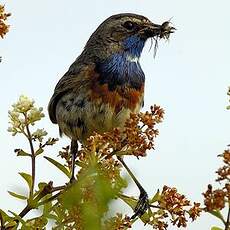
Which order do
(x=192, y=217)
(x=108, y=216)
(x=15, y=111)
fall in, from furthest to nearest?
1. (x=15, y=111)
2. (x=192, y=217)
3. (x=108, y=216)

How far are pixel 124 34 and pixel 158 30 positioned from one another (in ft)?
1.68

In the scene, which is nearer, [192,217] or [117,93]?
[192,217]

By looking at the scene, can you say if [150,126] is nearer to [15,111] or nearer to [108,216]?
[15,111]

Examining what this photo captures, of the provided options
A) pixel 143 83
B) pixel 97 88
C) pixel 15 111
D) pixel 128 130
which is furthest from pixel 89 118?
pixel 128 130

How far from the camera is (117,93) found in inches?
191

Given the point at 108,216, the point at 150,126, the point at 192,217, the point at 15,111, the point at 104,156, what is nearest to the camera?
the point at 108,216

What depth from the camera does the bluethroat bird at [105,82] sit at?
4.80 meters

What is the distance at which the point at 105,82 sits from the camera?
4.97 m

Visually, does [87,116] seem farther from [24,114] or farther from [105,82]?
[24,114]

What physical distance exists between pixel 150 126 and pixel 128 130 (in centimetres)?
12

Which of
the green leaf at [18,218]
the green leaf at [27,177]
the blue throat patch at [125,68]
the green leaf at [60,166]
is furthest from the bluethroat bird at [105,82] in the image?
the green leaf at [18,218]

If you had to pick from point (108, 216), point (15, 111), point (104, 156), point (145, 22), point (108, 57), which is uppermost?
point (145, 22)

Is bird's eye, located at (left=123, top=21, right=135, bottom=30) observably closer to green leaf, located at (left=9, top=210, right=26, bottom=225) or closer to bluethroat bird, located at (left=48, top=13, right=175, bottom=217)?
bluethroat bird, located at (left=48, top=13, right=175, bottom=217)

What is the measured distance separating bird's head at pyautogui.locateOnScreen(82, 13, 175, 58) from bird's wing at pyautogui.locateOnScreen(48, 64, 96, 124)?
1.04ft
